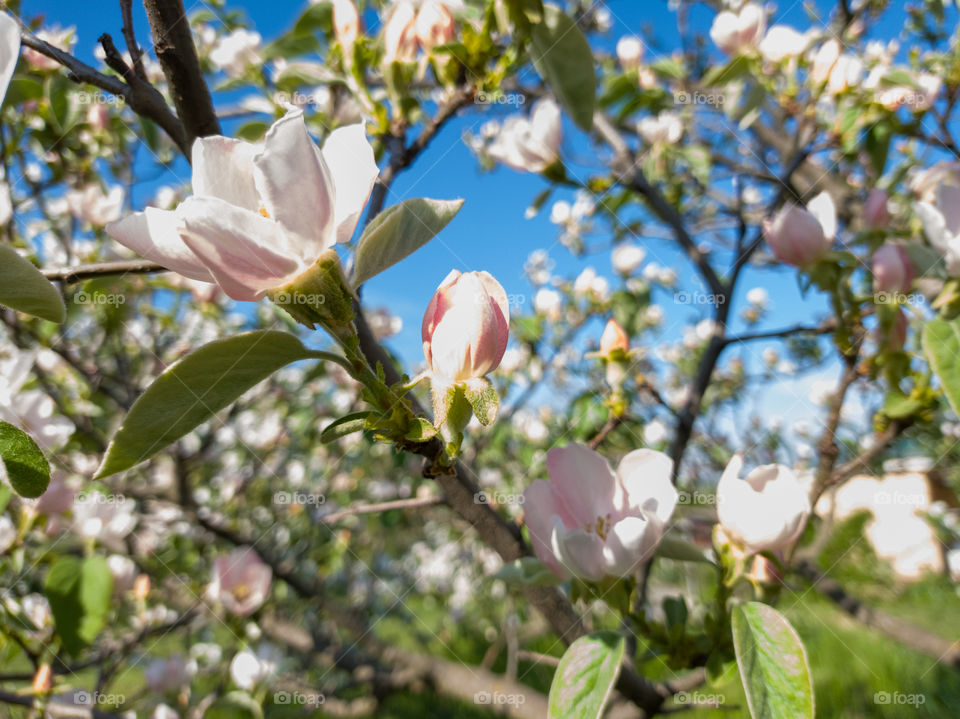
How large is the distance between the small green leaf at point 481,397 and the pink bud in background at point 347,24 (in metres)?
0.66

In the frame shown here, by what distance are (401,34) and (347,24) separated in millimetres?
80

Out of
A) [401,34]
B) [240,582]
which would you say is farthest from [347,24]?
[240,582]

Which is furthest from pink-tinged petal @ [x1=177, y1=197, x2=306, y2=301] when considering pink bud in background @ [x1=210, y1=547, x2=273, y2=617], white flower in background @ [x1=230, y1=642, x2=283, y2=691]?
white flower in background @ [x1=230, y1=642, x2=283, y2=691]

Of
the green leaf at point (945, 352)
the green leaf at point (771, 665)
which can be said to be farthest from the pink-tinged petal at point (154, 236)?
the green leaf at point (945, 352)

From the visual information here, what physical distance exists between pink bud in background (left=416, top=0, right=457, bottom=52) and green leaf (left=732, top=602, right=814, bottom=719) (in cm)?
81

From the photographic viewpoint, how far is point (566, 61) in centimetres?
75

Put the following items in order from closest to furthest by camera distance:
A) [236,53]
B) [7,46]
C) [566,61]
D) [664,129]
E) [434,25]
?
[7,46]
[566,61]
[434,25]
[236,53]
[664,129]

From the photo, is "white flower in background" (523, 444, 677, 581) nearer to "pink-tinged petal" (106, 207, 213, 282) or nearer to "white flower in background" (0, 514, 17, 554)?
"pink-tinged petal" (106, 207, 213, 282)

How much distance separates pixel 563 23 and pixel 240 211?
1.75ft

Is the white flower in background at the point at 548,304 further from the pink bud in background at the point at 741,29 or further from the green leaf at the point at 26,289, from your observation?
the green leaf at the point at 26,289

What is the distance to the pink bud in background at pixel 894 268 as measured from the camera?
901 millimetres

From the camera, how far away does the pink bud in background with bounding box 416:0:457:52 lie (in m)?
0.84

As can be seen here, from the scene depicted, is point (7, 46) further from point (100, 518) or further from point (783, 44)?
point (783, 44)

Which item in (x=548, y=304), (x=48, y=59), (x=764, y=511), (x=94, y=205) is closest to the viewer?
(x=764, y=511)
